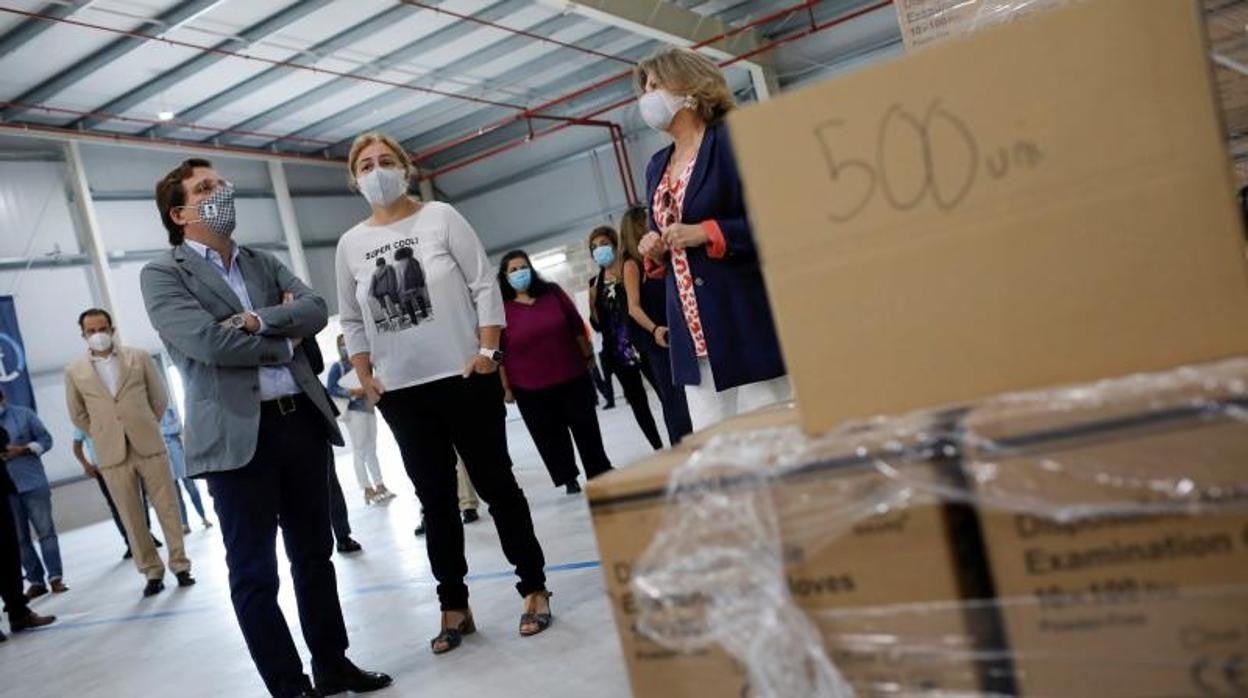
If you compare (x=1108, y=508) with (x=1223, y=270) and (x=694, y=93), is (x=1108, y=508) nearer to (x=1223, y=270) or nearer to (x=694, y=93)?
(x=1223, y=270)

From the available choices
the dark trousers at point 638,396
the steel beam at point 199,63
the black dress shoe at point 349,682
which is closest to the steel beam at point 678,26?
the steel beam at point 199,63

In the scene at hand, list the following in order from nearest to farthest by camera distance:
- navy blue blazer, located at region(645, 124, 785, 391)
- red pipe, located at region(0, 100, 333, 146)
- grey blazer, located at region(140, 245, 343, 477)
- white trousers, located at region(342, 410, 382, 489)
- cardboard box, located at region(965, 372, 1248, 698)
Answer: cardboard box, located at region(965, 372, 1248, 698)
navy blue blazer, located at region(645, 124, 785, 391)
grey blazer, located at region(140, 245, 343, 477)
white trousers, located at region(342, 410, 382, 489)
red pipe, located at region(0, 100, 333, 146)

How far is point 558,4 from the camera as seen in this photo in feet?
24.8

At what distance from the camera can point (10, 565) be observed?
454cm

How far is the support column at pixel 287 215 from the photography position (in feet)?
39.2

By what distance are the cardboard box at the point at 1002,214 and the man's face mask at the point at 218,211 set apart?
1.80 metres

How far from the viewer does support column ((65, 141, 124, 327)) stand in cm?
980

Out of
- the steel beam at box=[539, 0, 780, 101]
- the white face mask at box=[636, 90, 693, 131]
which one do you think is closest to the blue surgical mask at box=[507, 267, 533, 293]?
the white face mask at box=[636, 90, 693, 131]

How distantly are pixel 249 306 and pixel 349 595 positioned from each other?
1705 millimetres

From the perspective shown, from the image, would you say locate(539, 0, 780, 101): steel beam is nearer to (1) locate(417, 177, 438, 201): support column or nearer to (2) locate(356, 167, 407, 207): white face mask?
(1) locate(417, 177, 438, 201): support column

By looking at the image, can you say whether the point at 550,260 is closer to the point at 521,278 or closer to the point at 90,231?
the point at 90,231

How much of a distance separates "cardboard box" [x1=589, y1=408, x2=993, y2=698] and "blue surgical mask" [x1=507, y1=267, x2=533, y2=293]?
3728 millimetres

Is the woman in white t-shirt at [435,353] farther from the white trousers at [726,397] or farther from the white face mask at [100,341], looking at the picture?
the white face mask at [100,341]

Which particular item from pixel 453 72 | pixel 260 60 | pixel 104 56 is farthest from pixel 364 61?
pixel 104 56
